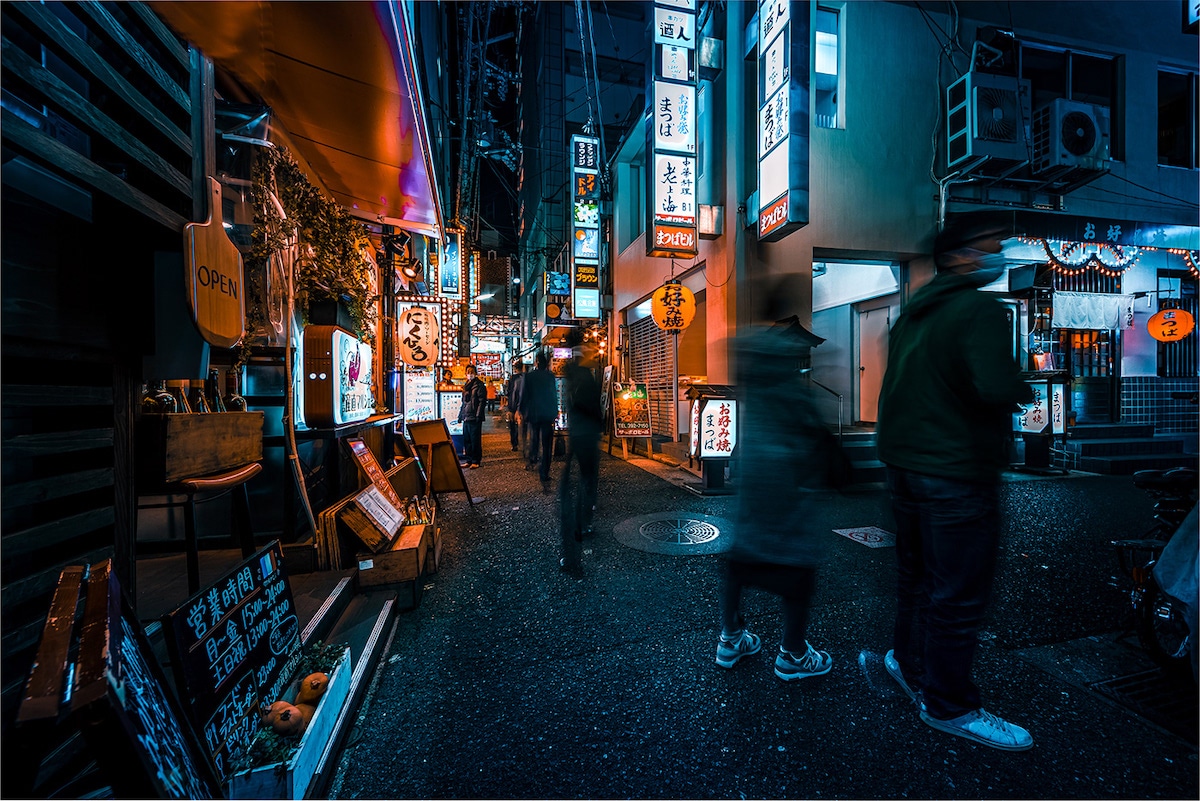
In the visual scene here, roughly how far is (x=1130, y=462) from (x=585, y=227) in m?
14.0

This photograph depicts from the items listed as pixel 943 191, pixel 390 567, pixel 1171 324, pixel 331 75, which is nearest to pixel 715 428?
pixel 390 567

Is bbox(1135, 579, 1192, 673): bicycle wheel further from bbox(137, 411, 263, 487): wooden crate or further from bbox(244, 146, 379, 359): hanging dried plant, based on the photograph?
bbox(244, 146, 379, 359): hanging dried plant

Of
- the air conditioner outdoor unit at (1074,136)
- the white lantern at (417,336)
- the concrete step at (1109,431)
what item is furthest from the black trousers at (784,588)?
Result: the air conditioner outdoor unit at (1074,136)

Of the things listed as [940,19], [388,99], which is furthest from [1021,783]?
[940,19]

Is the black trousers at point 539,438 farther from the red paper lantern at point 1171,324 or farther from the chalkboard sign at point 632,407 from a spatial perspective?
the red paper lantern at point 1171,324

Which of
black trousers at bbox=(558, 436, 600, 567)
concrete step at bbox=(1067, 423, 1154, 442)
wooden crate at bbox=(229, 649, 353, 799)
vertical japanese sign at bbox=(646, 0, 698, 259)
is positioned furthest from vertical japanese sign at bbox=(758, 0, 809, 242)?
concrete step at bbox=(1067, 423, 1154, 442)

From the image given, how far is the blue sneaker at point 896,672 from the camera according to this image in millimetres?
2639

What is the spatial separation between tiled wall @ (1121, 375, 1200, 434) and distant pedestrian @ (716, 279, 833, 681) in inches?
534

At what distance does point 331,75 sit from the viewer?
405cm

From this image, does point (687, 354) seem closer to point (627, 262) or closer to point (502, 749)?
point (627, 262)

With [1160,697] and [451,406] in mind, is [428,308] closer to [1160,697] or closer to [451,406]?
[451,406]

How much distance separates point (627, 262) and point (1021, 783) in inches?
583

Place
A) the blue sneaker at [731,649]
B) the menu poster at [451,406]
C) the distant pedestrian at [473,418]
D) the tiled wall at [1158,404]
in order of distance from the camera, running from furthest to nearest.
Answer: the menu poster at [451,406], the distant pedestrian at [473,418], the tiled wall at [1158,404], the blue sneaker at [731,649]

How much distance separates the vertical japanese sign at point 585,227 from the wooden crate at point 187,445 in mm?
12829
